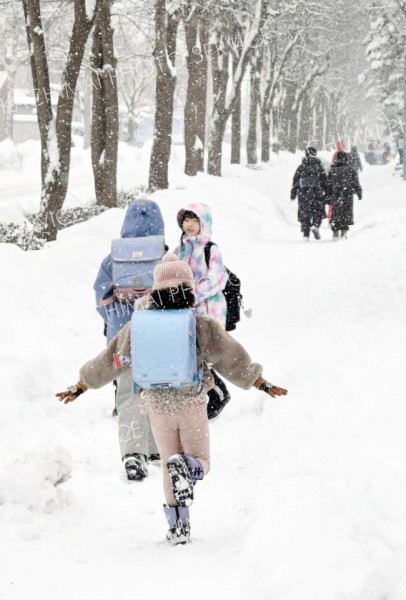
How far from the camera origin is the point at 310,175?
55.1 ft

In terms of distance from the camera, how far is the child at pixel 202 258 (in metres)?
6.27

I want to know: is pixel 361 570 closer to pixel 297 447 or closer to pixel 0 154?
pixel 297 447

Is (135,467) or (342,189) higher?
(135,467)

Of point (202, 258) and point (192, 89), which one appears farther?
point (192, 89)

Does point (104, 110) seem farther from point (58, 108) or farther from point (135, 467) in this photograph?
point (135, 467)

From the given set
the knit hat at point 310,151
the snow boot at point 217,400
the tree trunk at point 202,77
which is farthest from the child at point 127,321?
the tree trunk at point 202,77

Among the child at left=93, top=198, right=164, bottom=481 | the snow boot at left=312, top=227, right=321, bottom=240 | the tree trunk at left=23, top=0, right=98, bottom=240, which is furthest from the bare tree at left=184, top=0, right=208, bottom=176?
the child at left=93, top=198, right=164, bottom=481

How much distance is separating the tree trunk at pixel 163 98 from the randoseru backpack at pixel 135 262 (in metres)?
13.5

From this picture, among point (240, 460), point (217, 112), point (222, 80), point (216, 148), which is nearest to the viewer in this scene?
point (240, 460)

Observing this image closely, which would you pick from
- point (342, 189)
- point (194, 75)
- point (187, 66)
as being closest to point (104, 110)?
point (342, 189)

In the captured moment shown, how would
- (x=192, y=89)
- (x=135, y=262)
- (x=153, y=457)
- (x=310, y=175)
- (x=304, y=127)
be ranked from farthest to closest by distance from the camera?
(x=304, y=127), (x=192, y=89), (x=310, y=175), (x=153, y=457), (x=135, y=262)

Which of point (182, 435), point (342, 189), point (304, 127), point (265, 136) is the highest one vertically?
point (182, 435)

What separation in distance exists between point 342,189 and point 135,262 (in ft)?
39.4

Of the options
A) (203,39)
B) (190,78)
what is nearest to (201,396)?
(190,78)
